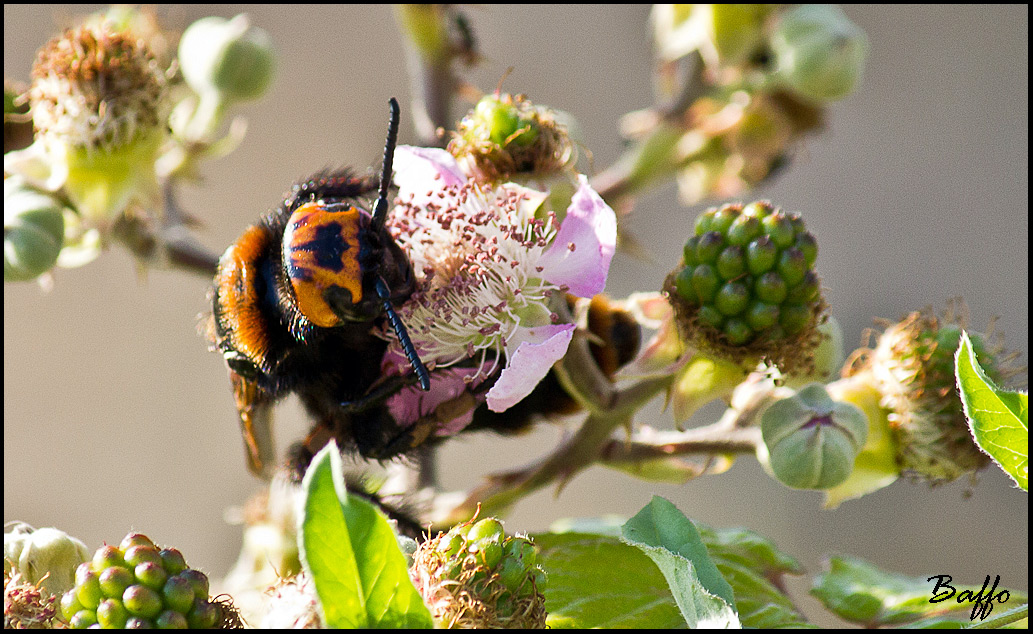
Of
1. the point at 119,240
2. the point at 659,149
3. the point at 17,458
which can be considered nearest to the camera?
the point at 119,240

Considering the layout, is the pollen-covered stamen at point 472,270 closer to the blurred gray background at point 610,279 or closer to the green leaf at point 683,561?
the green leaf at point 683,561

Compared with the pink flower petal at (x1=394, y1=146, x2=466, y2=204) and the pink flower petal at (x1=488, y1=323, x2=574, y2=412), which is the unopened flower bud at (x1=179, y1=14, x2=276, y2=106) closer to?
the pink flower petal at (x1=394, y1=146, x2=466, y2=204)

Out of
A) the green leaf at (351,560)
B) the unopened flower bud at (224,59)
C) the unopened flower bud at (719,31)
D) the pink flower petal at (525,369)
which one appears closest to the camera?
the green leaf at (351,560)

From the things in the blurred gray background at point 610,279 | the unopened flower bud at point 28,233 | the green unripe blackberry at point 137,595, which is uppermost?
the unopened flower bud at point 28,233

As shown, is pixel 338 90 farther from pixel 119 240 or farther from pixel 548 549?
pixel 548 549

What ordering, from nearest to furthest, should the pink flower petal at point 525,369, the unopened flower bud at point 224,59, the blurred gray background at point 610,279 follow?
the pink flower petal at point 525,369, the unopened flower bud at point 224,59, the blurred gray background at point 610,279

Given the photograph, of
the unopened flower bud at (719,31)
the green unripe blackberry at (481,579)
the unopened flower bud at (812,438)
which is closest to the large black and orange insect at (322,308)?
the green unripe blackberry at (481,579)

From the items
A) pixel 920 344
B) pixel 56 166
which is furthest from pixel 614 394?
pixel 56 166
